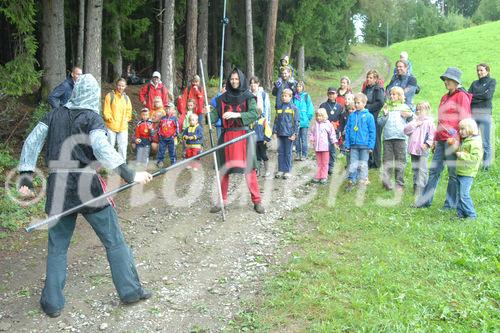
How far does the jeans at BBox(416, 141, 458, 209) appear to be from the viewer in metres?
7.84

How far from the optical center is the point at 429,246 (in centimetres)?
682

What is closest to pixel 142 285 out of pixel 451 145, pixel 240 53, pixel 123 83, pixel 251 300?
pixel 251 300

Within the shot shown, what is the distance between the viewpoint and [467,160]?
7406mm

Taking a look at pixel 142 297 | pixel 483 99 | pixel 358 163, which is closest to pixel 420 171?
pixel 358 163

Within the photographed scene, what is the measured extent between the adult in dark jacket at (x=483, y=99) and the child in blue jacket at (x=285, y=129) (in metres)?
3.43

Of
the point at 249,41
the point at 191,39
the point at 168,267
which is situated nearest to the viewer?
the point at 168,267

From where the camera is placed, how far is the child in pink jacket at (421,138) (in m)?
8.53

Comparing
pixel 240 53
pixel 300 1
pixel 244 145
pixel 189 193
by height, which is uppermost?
pixel 300 1

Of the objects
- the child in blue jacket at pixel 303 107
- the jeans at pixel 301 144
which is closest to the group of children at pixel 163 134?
the child in blue jacket at pixel 303 107

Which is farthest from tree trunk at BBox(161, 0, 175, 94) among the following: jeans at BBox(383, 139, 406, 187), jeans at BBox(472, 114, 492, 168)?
jeans at BBox(472, 114, 492, 168)

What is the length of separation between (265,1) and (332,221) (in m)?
18.1

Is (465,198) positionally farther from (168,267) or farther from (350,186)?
(168,267)

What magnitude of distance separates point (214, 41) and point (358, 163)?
665 inches

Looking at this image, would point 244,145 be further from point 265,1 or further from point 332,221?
point 265,1
